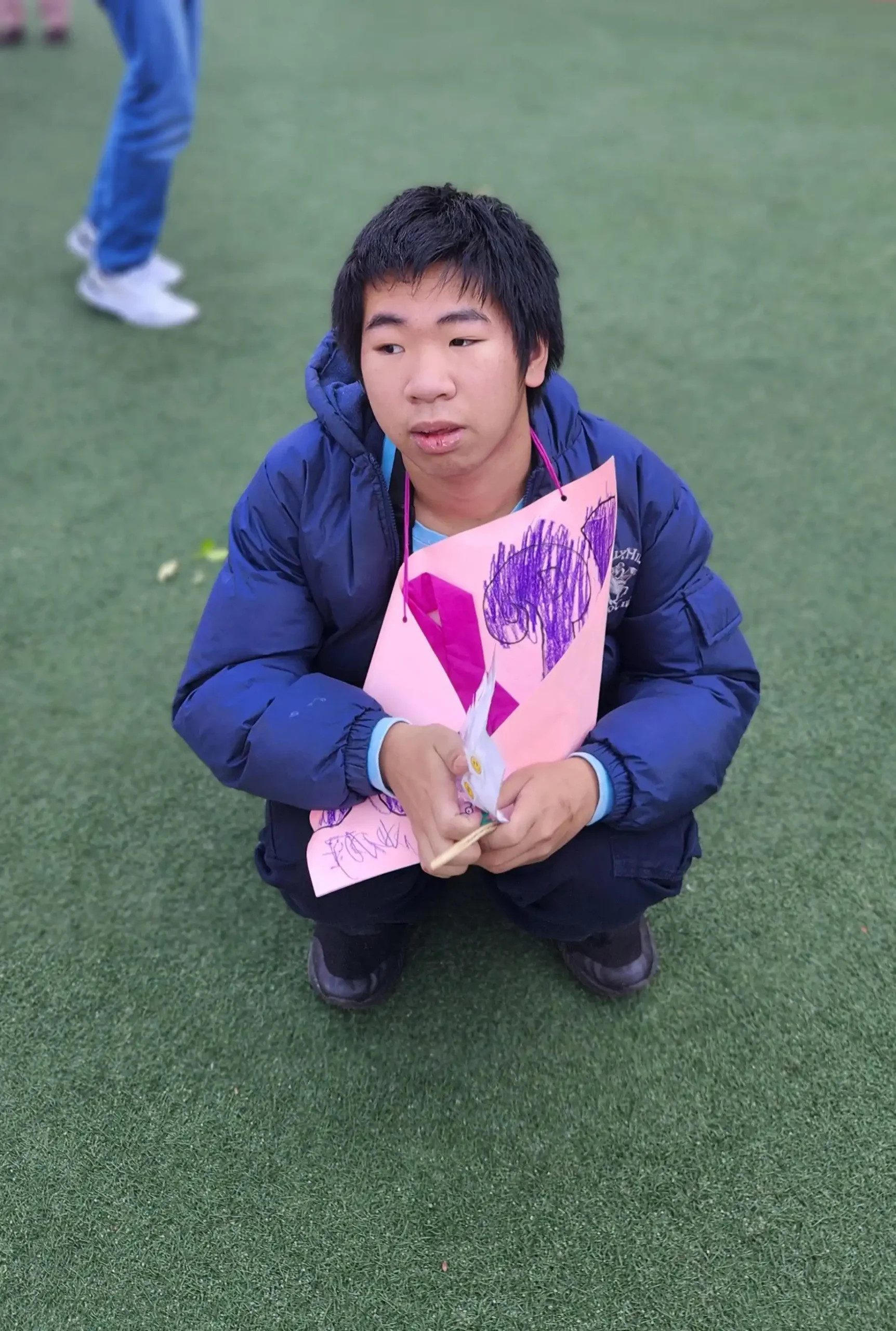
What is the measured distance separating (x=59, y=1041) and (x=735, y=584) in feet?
4.14

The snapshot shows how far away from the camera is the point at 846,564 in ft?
6.33

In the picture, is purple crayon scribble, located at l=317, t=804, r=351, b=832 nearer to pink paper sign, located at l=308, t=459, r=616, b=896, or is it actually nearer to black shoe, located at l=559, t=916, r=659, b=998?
pink paper sign, located at l=308, t=459, r=616, b=896

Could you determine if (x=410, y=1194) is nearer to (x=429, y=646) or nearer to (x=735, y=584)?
(x=429, y=646)

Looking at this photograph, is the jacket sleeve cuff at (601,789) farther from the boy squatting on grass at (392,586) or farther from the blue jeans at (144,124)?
the blue jeans at (144,124)

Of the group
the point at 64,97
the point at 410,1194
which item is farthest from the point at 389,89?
the point at 410,1194

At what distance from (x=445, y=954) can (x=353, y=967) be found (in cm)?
14

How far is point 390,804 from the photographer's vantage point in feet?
3.76

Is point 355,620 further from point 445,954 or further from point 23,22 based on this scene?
point 23,22

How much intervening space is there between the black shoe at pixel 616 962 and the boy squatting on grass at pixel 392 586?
0.01 m

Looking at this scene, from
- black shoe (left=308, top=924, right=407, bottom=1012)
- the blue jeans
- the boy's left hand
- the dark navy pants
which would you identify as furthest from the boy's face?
the blue jeans

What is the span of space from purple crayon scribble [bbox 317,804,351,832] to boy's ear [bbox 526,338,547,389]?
468 mm

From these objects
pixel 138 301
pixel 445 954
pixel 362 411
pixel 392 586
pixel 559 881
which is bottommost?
pixel 445 954

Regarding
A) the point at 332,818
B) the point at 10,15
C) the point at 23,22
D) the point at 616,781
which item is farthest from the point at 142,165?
the point at 23,22

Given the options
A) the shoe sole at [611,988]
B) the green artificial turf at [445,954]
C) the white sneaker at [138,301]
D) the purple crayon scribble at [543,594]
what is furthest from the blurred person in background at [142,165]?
the shoe sole at [611,988]
